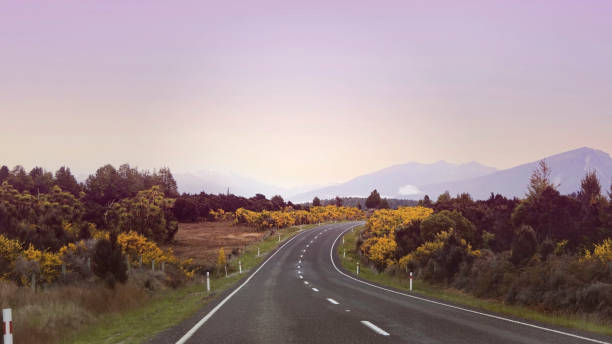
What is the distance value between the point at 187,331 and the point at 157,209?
65316mm

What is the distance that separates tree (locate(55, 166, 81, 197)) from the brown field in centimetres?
3319

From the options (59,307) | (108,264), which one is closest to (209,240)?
(108,264)

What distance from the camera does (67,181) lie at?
123562mm

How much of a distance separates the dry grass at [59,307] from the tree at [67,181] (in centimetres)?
10651

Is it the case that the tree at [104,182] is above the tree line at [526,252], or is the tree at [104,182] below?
above

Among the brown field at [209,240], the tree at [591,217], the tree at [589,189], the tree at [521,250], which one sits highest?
the tree at [589,189]

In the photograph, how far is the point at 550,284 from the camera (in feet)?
50.9

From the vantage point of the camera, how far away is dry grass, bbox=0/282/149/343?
35.4 ft

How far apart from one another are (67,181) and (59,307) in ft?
409

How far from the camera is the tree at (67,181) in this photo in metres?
115

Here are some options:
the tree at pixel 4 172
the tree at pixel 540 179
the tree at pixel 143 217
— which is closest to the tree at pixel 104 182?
the tree at pixel 4 172

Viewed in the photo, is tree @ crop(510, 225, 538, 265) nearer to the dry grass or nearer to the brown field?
the dry grass

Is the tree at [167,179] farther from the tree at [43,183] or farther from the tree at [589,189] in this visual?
the tree at [589,189]

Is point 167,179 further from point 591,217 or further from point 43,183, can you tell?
point 591,217
